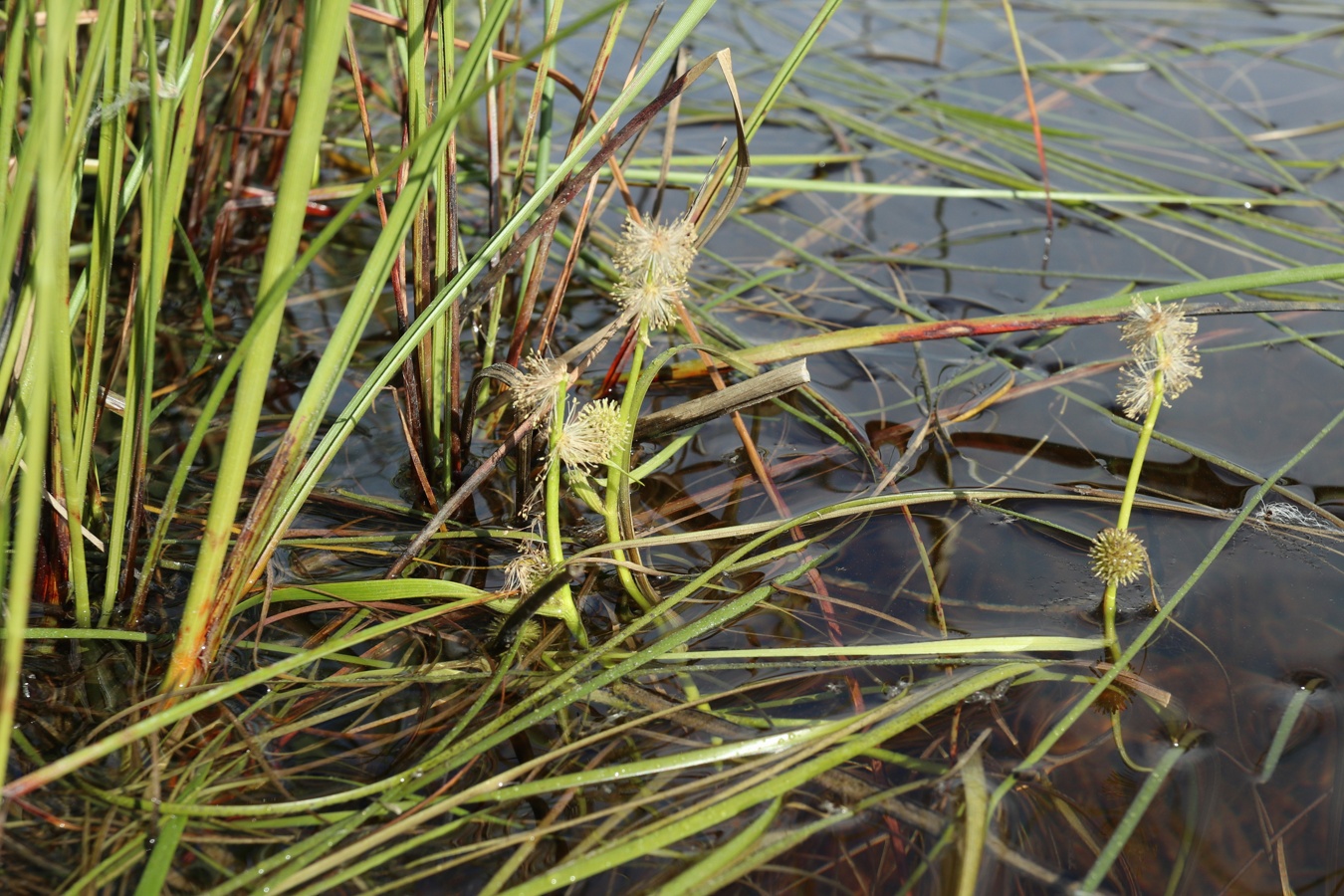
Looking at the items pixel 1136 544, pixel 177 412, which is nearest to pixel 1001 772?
pixel 1136 544

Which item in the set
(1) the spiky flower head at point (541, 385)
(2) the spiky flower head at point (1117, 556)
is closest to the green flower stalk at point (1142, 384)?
(2) the spiky flower head at point (1117, 556)

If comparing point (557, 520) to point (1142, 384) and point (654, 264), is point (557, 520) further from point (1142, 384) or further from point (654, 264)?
point (1142, 384)

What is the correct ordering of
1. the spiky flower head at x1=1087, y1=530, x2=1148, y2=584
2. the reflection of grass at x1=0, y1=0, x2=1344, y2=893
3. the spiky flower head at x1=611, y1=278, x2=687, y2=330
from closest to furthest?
the reflection of grass at x1=0, y1=0, x2=1344, y2=893 < the spiky flower head at x1=611, y1=278, x2=687, y2=330 < the spiky flower head at x1=1087, y1=530, x2=1148, y2=584

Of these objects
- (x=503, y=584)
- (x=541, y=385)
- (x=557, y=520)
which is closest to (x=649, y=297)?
(x=541, y=385)

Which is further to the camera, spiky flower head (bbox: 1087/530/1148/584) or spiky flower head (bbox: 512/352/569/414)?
spiky flower head (bbox: 1087/530/1148/584)

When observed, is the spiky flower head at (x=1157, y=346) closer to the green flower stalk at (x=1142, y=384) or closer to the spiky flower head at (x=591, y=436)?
the green flower stalk at (x=1142, y=384)

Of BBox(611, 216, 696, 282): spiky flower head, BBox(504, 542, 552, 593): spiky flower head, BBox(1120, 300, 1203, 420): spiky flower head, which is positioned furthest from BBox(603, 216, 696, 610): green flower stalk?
BBox(1120, 300, 1203, 420): spiky flower head

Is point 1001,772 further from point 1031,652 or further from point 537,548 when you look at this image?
point 537,548

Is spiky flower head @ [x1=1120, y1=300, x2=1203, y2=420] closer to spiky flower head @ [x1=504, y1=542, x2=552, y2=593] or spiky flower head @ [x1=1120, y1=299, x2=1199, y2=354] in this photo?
spiky flower head @ [x1=1120, y1=299, x2=1199, y2=354]
